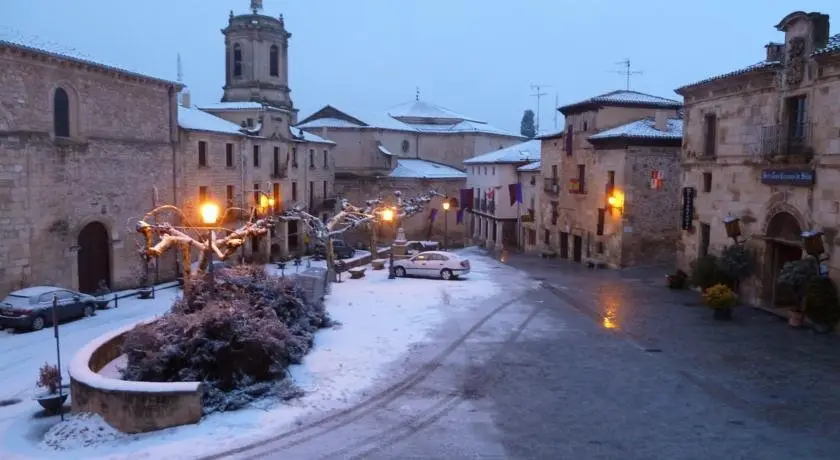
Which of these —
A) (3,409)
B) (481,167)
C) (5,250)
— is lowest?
(3,409)

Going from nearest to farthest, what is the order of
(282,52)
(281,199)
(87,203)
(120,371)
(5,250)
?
1. (120,371)
2. (5,250)
3. (87,203)
4. (281,199)
5. (282,52)

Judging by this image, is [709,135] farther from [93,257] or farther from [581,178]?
[93,257]

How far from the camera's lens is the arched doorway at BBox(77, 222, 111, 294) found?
91.2 ft

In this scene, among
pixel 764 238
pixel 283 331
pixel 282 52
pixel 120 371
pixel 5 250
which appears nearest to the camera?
pixel 120 371

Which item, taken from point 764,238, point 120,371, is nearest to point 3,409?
point 120,371

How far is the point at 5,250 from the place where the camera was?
2345 centimetres

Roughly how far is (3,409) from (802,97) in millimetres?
21634

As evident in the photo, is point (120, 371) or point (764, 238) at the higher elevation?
point (764, 238)

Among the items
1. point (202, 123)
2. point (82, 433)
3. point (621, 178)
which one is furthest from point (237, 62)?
point (82, 433)

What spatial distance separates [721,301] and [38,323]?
21060mm

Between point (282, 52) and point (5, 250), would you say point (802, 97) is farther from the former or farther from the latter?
point (282, 52)

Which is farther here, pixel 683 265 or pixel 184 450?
pixel 683 265

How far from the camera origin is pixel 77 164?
88.0 ft

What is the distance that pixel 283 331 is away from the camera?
45.1 ft
